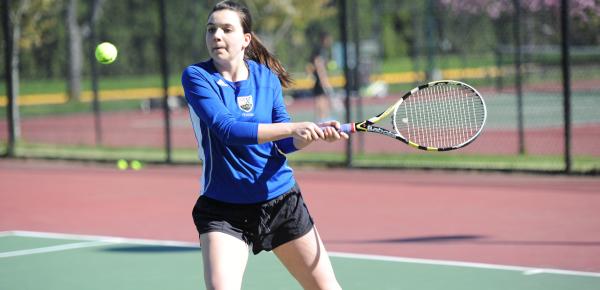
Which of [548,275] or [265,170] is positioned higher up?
[265,170]

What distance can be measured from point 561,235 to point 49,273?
3919 millimetres

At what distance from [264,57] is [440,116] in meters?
1.26

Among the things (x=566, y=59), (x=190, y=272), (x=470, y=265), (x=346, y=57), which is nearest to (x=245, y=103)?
(x=190, y=272)

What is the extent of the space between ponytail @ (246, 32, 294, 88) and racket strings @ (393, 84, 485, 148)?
2.22 feet

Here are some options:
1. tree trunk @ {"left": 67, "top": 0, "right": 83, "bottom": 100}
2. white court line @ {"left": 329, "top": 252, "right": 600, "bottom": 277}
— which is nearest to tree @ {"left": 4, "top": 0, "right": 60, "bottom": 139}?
tree trunk @ {"left": 67, "top": 0, "right": 83, "bottom": 100}

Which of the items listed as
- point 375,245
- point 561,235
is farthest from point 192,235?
point 561,235

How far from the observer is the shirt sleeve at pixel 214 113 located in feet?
13.5

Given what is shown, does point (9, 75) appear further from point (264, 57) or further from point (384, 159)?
point (264, 57)

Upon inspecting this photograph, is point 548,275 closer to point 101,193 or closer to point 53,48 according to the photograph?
point 101,193

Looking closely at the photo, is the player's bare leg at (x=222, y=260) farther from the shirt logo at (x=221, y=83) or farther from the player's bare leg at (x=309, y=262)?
the shirt logo at (x=221, y=83)

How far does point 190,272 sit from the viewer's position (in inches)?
275

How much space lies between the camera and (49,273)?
705cm

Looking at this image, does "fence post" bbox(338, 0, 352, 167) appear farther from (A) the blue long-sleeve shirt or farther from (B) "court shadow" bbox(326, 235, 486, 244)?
(A) the blue long-sleeve shirt

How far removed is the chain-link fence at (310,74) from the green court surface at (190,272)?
16.6 ft
